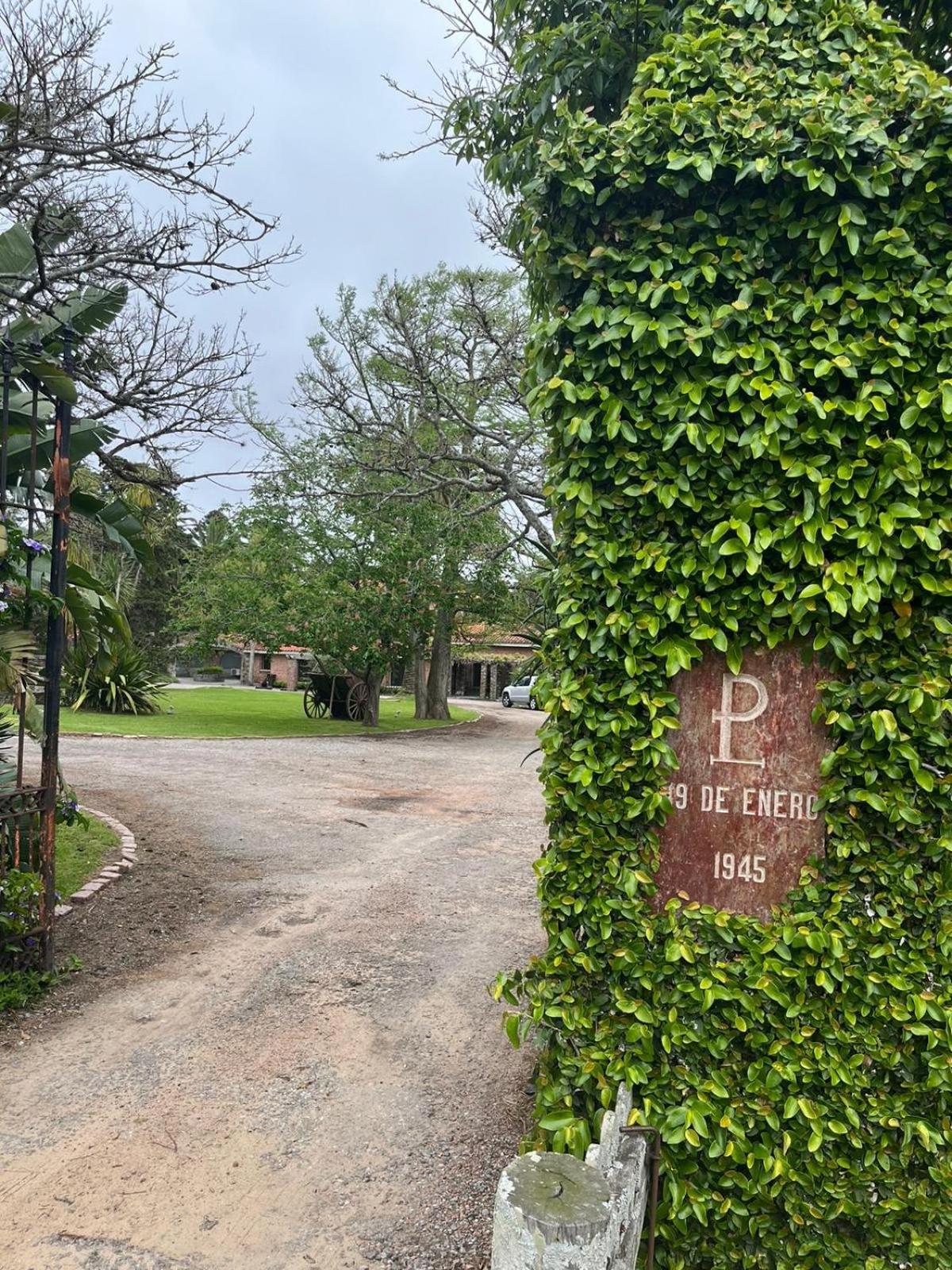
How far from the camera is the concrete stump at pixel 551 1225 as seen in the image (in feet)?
5.45

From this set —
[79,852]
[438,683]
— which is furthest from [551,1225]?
[438,683]

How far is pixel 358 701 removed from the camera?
21812mm

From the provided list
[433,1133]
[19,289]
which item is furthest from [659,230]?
[19,289]

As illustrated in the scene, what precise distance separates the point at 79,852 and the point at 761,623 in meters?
6.19

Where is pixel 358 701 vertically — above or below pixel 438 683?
below

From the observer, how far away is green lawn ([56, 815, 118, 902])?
6039mm

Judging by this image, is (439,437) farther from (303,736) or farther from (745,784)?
(745,784)

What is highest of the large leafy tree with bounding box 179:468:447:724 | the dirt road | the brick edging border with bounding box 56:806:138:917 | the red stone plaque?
the large leafy tree with bounding box 179:468:447:724

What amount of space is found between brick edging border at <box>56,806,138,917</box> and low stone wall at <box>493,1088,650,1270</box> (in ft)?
14.0

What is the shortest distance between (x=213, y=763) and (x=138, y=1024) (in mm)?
8855

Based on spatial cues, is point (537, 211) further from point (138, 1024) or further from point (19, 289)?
point (19, 289)

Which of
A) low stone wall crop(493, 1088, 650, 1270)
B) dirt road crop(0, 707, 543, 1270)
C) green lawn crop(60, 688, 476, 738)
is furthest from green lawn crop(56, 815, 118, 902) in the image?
green lawn crop(60, 688, 476, 738)

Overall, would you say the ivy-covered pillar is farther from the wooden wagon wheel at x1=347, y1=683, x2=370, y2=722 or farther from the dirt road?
the wooden wagon wheel at x1=347, y1=683, x2=370, y2=722

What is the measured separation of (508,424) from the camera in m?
14.5
